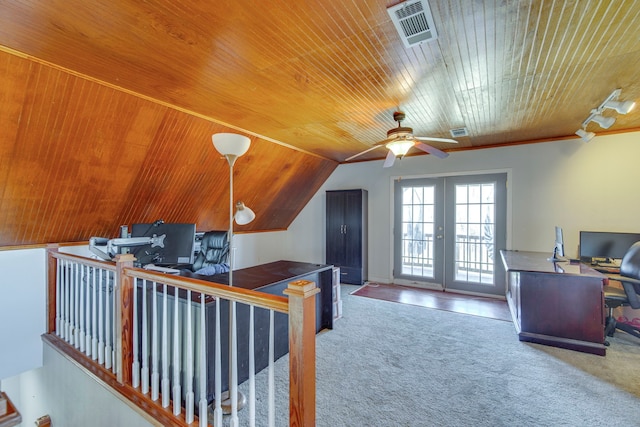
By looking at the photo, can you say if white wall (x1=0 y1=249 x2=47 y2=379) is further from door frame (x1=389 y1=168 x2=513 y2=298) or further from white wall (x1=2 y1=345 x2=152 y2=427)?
door frame (x1=389 y1=168 x2=513 y2=298)

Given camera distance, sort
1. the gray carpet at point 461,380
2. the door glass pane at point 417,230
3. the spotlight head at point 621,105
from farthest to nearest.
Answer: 1. the door glass pane at point 417,230
2. the spotlight head at point 621,105
3. the gray carpet at point 461,380

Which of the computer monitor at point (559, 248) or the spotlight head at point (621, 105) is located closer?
the spotlight head at point (621, 105)

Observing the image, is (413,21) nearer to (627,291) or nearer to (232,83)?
(232,83)

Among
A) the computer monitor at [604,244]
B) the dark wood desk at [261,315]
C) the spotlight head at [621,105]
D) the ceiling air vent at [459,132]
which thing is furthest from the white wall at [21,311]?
the computer monitor at [604,244]

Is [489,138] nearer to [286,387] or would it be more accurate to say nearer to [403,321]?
[403,321]

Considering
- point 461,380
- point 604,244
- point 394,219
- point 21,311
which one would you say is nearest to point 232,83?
point 21,311

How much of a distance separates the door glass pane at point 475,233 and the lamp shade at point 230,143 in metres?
4.09

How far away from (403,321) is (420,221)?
222 cm

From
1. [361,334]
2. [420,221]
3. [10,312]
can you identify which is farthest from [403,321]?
[10,312]

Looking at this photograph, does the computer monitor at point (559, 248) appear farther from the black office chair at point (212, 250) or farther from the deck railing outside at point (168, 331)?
the black office chair at point (212, 250)

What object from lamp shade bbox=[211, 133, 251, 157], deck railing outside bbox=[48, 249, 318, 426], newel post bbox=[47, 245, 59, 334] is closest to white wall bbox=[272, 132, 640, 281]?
lamp shade bbox=[211, 133, 251, 157]

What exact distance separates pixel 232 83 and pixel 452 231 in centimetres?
421

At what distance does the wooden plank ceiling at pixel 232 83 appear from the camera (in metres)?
1.69

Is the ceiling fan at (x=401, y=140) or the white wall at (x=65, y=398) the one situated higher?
the ceiling fan at (x=401, y=140)
